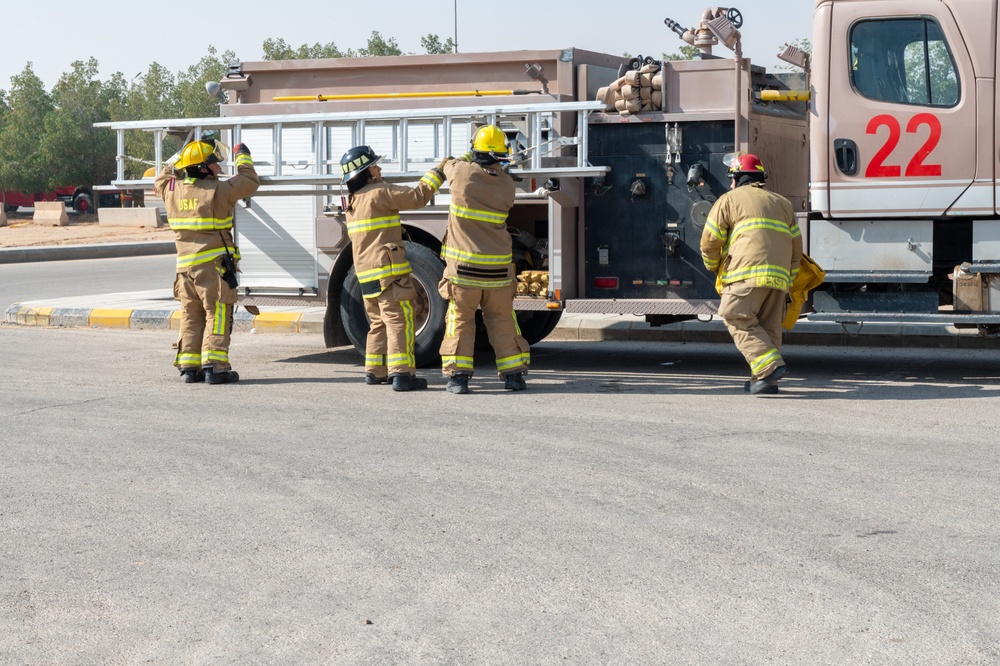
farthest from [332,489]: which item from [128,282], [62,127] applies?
[62,127]

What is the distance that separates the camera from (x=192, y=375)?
9.27 meters

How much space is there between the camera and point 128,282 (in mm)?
19812

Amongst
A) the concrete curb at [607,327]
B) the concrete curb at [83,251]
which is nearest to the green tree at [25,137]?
the concrete curb at [83,251]

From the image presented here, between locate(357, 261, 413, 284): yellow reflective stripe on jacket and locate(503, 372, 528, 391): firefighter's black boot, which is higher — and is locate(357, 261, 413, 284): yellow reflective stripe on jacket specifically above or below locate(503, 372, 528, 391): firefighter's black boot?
above

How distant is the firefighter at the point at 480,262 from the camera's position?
868 centimetres

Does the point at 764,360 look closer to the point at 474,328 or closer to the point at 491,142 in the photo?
the point at 474,328

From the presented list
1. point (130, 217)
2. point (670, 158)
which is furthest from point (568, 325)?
point (130, 217)

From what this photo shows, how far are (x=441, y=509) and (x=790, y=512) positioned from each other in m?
1.46

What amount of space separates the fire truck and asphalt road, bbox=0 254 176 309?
24.7 ft

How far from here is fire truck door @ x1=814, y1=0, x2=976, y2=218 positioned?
862 centimetres

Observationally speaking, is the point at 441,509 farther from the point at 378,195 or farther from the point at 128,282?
the point at 128,282

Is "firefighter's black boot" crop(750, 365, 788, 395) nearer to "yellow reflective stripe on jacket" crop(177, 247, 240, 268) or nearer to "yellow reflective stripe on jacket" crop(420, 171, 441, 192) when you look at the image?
"yellow reflective stripe on jacket" crop(420, 171, 441, 192)

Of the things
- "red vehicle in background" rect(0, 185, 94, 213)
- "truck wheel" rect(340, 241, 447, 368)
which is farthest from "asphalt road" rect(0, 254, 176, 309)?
"red vehicle in background" rect(0, 185, 94, 213)

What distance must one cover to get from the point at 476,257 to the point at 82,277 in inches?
548
